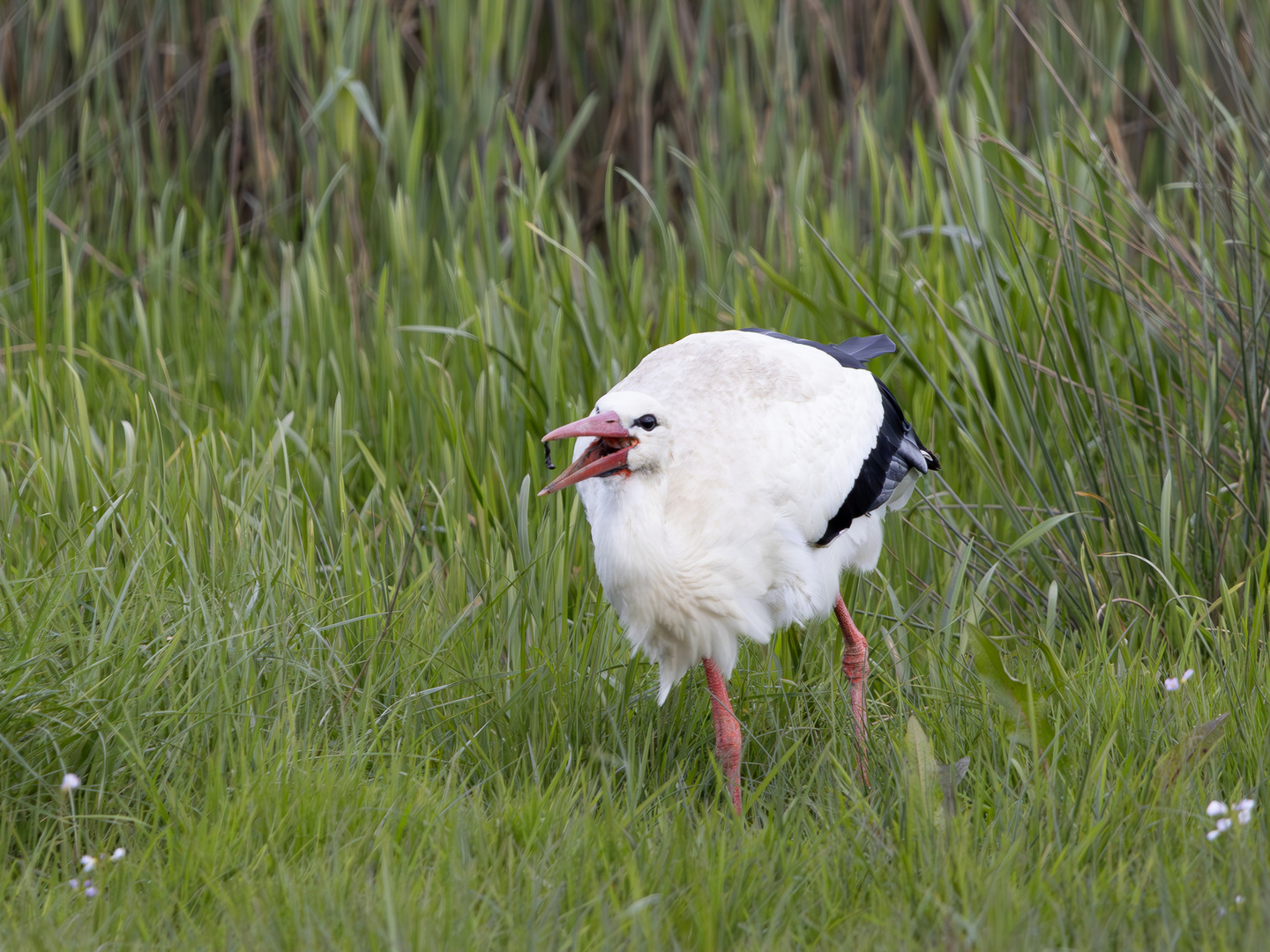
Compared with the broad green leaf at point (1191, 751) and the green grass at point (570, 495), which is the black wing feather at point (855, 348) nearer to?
the green grass at point (570, 495)

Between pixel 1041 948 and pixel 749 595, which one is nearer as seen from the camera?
pixel 1041 948

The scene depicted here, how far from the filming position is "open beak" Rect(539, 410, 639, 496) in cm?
238

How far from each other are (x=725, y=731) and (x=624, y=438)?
0.69 meters

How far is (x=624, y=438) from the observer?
8.21 feet

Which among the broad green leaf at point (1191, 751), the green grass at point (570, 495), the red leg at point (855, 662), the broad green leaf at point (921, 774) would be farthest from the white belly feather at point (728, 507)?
the broad green leaf at point (1191, 751)

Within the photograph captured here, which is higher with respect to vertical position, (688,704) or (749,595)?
(749,595)

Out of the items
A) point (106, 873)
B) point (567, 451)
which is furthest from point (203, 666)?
point (567, 451)

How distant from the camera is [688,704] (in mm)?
3014

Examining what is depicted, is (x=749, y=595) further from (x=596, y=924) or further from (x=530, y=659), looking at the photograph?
(x=596, y=924)

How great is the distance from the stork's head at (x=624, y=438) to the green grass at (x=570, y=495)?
57 cm

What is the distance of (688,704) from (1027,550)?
1029 mm

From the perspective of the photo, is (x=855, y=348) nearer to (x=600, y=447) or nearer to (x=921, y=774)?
(x=600, y=447)

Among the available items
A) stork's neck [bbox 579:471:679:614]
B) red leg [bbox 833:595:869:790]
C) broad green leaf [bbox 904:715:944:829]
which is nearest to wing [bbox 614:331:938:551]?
stork's neck [bbox 579:471:679:614]

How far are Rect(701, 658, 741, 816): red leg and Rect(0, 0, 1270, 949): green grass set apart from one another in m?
0.07
